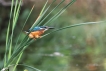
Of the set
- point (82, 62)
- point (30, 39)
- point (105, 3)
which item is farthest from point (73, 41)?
point (30, 39)

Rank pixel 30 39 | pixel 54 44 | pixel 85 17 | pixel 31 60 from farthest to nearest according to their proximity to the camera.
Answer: pixel 85 17, pixel 54 44, pixel 31 60, pixel 30 39

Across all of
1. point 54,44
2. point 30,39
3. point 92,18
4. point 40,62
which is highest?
point 92,18

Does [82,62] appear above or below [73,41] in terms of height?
below

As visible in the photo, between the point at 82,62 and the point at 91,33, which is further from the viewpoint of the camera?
the point at 91,33

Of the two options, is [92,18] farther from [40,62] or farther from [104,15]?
[40,62]

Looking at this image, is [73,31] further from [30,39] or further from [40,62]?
[30,39]

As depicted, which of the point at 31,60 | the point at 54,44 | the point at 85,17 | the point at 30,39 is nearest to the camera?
the point at 30,39
